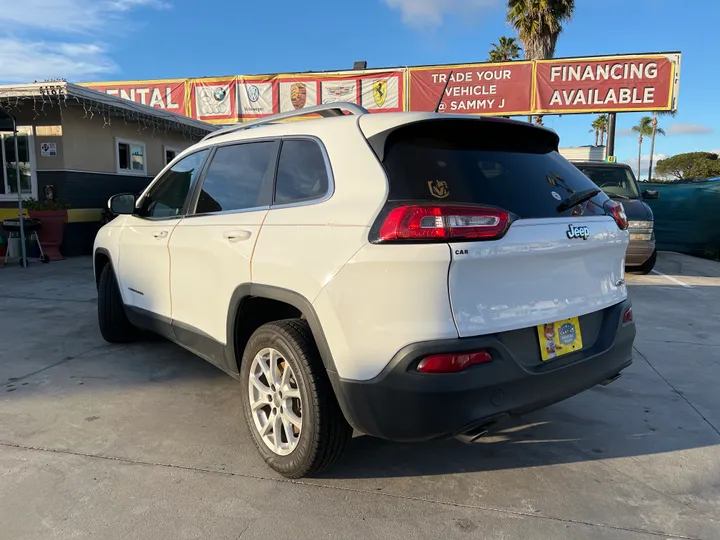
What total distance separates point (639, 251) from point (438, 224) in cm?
832

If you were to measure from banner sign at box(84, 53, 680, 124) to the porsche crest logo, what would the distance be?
0.09ft

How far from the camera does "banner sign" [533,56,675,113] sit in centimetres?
1388

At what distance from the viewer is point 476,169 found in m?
2.56

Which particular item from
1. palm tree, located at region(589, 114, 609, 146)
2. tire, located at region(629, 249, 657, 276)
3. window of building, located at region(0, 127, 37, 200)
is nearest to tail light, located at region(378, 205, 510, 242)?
tire, located at region(629, 249, 657, 276)

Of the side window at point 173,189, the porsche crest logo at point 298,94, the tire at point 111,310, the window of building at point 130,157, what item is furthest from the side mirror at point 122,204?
the porsche crest logo at point 298,94

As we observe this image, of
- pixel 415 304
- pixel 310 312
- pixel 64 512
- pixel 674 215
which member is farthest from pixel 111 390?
pixel 674 215

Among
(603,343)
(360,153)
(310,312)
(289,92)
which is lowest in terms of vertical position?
(603,343)

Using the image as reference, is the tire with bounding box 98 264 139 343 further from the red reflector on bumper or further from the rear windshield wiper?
the rear windshield wiper

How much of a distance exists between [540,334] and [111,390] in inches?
122

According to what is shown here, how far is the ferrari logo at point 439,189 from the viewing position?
7.80 ft

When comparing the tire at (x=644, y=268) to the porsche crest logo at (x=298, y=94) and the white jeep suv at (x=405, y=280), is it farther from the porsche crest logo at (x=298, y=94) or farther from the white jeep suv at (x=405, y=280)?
the porsche crest logo at (x=298, y=94)

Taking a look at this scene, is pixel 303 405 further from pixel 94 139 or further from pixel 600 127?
pixel 600 127

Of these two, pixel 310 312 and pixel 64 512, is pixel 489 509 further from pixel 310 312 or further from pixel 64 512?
pixel 64 512

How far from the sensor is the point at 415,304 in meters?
2.25
